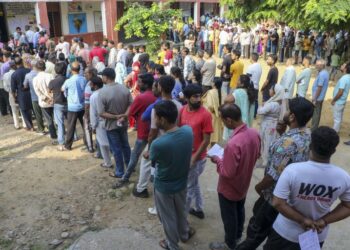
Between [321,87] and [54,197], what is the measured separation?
5.50 m

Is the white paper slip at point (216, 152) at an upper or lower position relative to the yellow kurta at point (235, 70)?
lower

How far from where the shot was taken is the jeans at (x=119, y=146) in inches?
209

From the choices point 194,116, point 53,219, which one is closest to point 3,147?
point 53,219

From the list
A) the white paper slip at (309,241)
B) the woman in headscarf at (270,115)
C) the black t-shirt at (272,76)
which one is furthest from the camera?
the black t-shirt at (272,76)

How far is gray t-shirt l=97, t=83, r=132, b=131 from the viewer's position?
16.7ft

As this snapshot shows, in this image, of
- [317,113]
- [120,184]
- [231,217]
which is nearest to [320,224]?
[231,217]

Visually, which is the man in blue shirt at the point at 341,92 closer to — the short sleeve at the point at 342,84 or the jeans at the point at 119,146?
the short sleeve at the point at 342,84

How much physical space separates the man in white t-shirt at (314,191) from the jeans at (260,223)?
0.59 m

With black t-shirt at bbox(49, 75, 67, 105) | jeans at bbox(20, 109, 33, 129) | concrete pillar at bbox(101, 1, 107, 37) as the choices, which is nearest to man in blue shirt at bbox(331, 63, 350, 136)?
black t-shirt at bbox(49, 75, 67, 105)

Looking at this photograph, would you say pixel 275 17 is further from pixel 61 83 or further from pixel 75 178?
pixel 75 178

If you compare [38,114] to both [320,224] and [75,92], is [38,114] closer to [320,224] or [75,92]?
[75,92]

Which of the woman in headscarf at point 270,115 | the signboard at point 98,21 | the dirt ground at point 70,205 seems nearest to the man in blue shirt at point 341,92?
the dirt ground at point 70,205

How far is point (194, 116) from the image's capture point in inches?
155

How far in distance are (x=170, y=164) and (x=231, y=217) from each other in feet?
2.91
